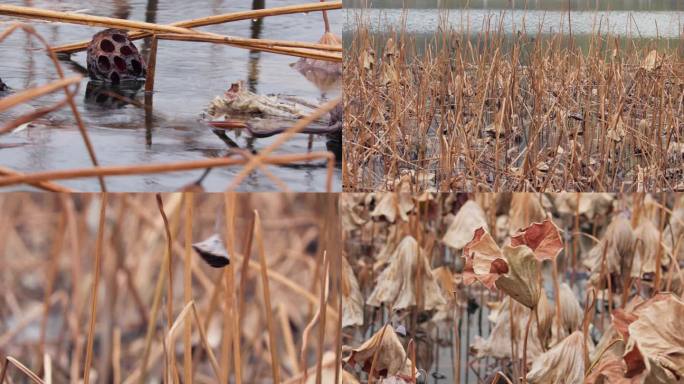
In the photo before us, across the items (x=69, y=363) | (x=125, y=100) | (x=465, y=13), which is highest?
(x=465, y=13)

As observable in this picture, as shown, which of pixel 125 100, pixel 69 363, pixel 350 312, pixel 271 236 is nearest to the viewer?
pixel 125 100

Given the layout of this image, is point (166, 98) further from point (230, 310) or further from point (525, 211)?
point (525, 211)

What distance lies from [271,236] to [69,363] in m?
0.37

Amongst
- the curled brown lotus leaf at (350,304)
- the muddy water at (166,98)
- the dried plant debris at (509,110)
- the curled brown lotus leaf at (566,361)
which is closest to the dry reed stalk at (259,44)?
the muddy water at (166,98)

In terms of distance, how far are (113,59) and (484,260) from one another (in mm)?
514

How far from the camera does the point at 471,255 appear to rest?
1.87 feet

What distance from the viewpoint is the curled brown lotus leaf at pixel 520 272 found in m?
0.56

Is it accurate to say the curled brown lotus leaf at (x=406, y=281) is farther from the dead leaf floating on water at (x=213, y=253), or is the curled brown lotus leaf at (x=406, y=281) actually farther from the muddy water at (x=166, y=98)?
the dead leaf floating on water at (x=213, y=253)

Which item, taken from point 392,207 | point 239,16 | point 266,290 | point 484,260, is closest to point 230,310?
point 266,290

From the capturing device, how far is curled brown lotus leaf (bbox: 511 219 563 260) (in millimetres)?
561

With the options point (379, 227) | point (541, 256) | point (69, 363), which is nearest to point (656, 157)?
point (379, 227)

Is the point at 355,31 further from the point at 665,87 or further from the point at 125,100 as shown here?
the point at 665,87

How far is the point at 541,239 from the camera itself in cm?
57

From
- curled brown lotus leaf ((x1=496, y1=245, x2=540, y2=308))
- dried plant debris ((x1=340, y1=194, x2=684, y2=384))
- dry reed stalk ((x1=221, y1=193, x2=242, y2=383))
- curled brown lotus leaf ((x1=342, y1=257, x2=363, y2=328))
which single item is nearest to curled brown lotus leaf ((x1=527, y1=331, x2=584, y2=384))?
dried plant debris ((x1=340, y1=194, x2=684, y2=384))
